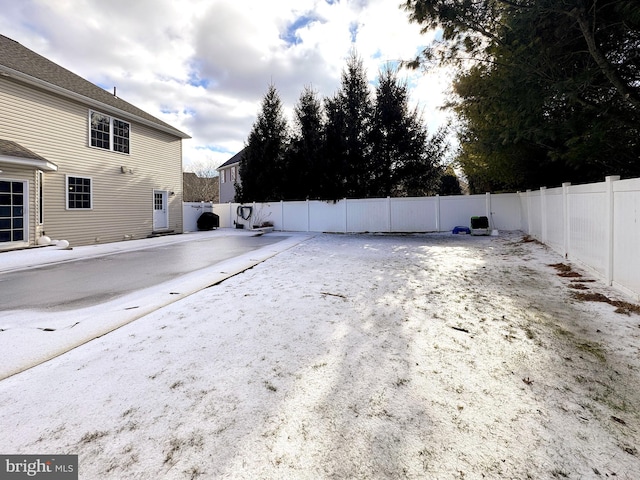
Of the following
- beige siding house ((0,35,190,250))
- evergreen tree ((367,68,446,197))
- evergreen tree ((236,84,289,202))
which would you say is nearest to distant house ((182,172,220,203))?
evergreen tree ((236,84,289,202))

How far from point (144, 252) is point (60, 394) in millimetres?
7913

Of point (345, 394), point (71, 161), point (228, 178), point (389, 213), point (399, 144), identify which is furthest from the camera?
point (228, 178)

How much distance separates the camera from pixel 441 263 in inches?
265

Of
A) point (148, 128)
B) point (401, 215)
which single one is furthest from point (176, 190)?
A: point (401, 215)

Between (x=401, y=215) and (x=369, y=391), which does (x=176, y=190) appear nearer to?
(x=401, y=215)

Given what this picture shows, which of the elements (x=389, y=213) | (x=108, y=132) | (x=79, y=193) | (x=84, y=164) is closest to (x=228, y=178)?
(x=108, y=132)

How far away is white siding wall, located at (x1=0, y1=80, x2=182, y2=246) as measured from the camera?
9336 millimetres

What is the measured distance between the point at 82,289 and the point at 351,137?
47.3 feet

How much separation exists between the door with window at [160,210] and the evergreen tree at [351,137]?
8.15 meters

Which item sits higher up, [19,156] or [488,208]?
[19,156]

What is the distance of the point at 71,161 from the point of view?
10516 mm

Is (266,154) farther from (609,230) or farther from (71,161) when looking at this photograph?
(609,230)

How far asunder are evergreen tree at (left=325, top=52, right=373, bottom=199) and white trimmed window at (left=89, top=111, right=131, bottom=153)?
943 centimetres

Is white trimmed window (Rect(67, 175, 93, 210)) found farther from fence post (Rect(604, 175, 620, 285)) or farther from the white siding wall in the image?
fence post (Rect(604, 175, 620, 285))
